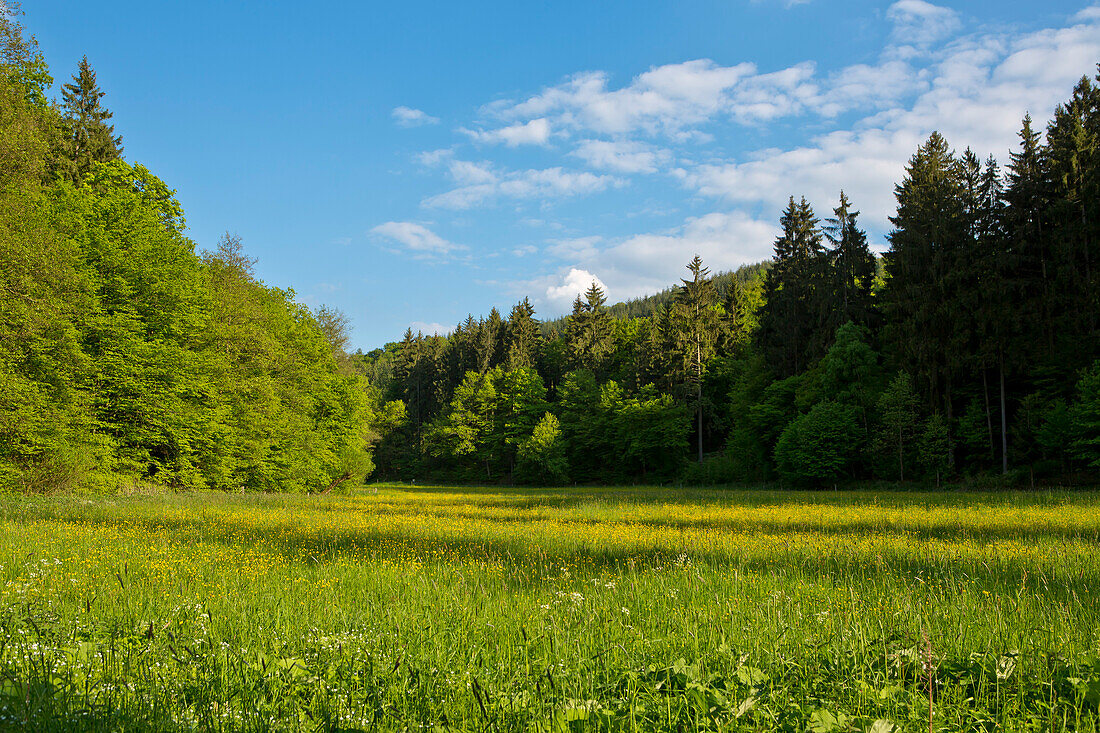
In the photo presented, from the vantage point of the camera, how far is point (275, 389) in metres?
33.9

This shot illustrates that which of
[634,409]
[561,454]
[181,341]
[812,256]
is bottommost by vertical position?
[561,454]

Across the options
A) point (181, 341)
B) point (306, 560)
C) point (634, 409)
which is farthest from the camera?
point (634, 409)

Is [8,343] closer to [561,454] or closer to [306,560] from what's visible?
[306,560]

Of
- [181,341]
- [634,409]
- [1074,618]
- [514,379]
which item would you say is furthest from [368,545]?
[514,379]

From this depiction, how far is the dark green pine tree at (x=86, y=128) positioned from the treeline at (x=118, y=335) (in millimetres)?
92

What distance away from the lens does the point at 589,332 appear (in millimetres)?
72625

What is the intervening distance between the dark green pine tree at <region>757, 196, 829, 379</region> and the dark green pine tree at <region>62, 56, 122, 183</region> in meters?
48.1

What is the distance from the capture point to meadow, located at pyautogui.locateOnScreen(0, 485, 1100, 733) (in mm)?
2943

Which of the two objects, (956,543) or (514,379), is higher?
(514,379)

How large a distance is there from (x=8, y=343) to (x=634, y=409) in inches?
1866

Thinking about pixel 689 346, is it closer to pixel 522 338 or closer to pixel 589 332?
pixel 589 332

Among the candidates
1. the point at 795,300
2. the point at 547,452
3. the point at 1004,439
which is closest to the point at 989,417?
the point at 1004,439

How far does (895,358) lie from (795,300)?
1110 centimetres

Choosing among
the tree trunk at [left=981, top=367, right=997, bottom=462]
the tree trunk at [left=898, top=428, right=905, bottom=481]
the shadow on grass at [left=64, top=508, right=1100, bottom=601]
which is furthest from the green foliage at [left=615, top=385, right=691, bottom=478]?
the shadow on grass at [left=64, top=508, right=1100, bottom=601]
